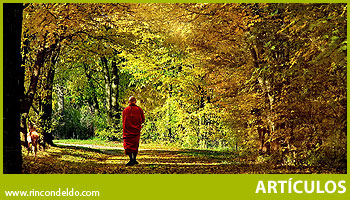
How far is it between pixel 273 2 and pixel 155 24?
9.40m

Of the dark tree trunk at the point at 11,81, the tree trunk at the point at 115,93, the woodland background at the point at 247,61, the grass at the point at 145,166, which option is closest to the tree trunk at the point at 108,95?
the tree trunk at the point at 115,93

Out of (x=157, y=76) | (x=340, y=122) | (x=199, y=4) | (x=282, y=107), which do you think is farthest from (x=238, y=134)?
(x=157, y=76)

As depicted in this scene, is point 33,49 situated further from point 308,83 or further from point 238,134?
point 308,83

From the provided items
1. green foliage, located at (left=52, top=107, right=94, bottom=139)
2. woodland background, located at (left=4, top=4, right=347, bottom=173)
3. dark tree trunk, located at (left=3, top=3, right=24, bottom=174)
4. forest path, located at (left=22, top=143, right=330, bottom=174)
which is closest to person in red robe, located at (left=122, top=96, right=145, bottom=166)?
forest path, located at (left=22, top=143, right=330, bottom=174)

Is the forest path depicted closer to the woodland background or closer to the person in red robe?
the person in red robe

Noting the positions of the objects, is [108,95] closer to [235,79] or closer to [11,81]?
[235,79]

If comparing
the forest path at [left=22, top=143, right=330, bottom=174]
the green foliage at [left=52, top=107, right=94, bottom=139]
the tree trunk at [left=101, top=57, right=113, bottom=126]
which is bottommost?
the forest path at [left=22, top=143, right=330, bottom=174]

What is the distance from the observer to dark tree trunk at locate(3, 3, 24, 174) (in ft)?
24.1

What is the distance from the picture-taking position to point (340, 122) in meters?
8.82

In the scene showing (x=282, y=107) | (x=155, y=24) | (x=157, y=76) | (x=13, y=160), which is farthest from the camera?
(x=157, y=76)

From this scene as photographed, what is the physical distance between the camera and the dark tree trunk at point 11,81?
7.36 metres

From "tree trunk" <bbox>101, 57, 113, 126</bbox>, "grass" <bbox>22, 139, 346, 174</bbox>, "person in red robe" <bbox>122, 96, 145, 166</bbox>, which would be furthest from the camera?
"tree trunk" <bbox>101, 57, 113, 126</bbox>

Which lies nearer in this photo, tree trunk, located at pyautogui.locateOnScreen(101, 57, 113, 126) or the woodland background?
the woodland background
